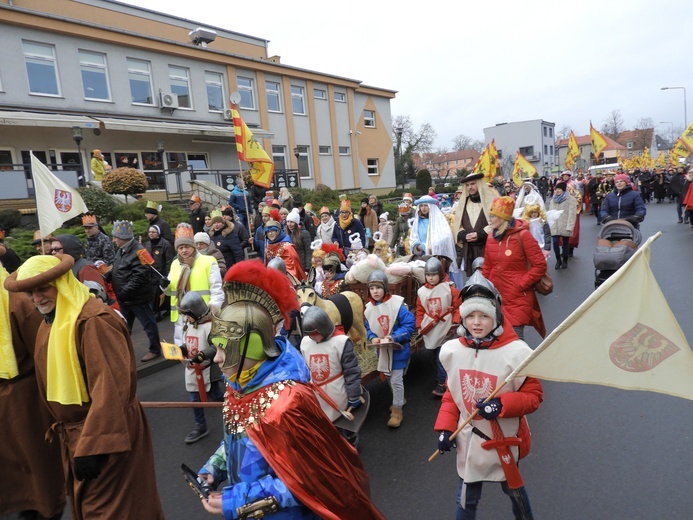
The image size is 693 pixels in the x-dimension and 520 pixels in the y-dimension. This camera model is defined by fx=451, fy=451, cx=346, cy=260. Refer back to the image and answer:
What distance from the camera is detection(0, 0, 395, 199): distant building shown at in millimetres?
16891

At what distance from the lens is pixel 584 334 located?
2105 mm

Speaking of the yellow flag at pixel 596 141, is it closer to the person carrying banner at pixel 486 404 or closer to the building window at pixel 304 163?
the building window at pixel 304 163

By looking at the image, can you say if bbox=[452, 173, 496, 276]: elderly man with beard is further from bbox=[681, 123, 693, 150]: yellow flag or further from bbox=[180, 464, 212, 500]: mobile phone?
bbox=[681, 123, 693, 150]: yellow flag

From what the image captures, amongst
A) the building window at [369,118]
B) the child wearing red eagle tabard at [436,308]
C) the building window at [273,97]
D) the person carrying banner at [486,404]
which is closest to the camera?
the person carrying banner at [486,404]

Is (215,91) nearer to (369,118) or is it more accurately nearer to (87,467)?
(369,118)

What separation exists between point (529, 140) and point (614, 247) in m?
76.0

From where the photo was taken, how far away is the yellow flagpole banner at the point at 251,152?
8.66 meters

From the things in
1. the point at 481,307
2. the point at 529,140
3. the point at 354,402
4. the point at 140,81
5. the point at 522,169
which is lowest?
the point at 354,402

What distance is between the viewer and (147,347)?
288 inches

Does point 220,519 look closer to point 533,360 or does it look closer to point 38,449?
point 38,449

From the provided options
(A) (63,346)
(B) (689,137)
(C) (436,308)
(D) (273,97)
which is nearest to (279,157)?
(D) (273,97)

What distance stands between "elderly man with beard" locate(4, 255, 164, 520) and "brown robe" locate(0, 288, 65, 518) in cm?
62

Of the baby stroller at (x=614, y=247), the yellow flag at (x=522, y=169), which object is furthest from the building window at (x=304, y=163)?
the baby stroller at (x=614, y=247)

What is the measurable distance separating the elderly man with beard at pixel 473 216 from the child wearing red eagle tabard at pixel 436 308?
1.37 meters
